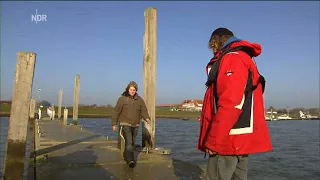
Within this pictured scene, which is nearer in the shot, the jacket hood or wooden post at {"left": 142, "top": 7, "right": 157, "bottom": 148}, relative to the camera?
the jacket hood

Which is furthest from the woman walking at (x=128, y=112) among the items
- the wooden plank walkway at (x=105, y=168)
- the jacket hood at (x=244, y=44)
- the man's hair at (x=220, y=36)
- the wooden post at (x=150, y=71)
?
the jacket hood at (x=244, y=44)

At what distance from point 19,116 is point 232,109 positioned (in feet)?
15.4

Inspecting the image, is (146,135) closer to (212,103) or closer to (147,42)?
(147,42)

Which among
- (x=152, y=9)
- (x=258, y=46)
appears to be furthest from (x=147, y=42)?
(x=258, y=46)

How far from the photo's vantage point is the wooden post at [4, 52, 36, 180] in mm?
6035

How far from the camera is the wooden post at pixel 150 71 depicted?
9234 mm

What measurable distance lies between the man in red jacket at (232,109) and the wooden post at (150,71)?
6.20 meters

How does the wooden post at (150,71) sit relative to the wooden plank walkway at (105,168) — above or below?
above

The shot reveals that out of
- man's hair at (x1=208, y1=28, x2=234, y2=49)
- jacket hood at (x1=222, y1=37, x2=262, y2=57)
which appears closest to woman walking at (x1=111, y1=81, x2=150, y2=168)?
man's hair at (x1=208, y1=28, x2=234, y2=49)

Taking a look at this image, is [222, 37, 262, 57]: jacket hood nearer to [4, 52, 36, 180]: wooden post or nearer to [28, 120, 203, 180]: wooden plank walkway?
[28, 120, 203, 180]: wooden plank walkway

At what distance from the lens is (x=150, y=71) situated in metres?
9.26

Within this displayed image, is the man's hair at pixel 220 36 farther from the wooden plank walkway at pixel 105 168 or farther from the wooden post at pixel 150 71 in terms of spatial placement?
the wooden post at pixel 150 71

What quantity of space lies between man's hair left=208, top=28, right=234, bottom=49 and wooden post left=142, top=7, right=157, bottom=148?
244 inches

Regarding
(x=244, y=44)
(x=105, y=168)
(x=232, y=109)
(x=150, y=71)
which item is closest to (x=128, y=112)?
(x=105, y=168)
